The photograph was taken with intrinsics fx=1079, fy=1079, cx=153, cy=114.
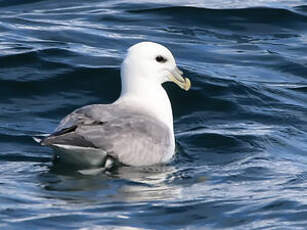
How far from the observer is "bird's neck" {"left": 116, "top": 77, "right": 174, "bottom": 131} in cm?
982

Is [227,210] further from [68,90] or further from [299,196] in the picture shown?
[68,90]

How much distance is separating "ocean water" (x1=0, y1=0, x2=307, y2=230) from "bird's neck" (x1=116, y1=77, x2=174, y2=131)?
41cm

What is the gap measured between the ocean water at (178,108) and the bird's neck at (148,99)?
0.41m

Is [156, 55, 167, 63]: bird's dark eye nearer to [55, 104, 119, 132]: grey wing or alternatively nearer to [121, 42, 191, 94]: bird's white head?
[121, 42, 191, 94]: bird's white head

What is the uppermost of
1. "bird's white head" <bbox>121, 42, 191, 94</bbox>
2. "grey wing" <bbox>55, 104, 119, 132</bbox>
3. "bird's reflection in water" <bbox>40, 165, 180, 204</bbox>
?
"bird's white head" <bbox>121, 42, 191, 94</bbox>

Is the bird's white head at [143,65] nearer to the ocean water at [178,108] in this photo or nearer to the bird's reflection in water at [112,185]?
the ocean water at [178,108]

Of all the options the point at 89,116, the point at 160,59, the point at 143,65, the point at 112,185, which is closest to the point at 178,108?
the point at 160,59

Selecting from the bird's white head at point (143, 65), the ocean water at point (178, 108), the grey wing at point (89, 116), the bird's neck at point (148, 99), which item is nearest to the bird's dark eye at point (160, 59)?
the bird's white head at point (143, 65)

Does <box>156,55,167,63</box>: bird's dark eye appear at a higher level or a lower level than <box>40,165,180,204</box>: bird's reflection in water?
higher

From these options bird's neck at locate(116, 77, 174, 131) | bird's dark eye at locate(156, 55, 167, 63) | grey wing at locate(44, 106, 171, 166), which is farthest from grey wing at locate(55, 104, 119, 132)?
bird's dark eye at locate(156, 55, 167, 63)

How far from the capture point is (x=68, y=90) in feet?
39.2

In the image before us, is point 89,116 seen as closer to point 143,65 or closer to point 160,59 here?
point 143,65

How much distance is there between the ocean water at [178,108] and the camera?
7809 mm

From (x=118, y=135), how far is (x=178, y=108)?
2.86 metres
